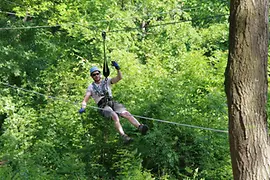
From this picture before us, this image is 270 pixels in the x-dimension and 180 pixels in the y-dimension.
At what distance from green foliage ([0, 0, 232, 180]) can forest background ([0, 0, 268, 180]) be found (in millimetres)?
20

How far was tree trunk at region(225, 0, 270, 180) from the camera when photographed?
329 cm

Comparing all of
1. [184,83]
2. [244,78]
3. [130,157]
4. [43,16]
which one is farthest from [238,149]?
[43,16]

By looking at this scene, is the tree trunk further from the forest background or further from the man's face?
the man's face

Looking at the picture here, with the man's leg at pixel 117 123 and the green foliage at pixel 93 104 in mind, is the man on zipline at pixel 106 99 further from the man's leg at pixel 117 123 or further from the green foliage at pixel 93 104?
the green foliage at pixel 93 104

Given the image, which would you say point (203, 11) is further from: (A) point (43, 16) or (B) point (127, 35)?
(A) point (43, 16)

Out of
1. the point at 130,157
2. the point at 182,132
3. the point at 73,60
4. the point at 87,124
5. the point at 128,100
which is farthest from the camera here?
the point at 73,60

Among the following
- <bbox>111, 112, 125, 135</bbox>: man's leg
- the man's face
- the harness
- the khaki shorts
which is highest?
the man's face

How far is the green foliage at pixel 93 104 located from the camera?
620cm

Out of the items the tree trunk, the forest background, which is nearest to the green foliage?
the forest background

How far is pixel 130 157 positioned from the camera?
5879 mm

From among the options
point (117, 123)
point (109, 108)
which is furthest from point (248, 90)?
point (109, 108)

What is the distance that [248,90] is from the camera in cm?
333

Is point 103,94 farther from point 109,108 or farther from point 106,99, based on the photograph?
point 109,108

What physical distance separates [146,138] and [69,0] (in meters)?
8.27
